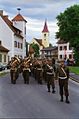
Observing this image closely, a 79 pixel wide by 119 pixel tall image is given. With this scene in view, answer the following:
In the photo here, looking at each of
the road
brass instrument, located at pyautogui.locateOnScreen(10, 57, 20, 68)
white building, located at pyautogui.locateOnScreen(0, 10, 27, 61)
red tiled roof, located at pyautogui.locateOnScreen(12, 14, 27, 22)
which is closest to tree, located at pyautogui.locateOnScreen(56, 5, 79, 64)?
white building, located at pyautogui.locateOnScreen(0, 10, 27, 61)

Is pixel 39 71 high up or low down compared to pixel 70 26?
down

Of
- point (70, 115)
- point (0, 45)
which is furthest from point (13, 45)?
point (70, 115)

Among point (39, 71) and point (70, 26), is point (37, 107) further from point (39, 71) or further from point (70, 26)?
point (70, 26)

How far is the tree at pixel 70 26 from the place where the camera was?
96.8m

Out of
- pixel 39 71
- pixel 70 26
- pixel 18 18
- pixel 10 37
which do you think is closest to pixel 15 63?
pixel 39 71

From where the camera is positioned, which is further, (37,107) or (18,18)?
(18,18)

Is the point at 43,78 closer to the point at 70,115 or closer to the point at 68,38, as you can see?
the point at 70,115

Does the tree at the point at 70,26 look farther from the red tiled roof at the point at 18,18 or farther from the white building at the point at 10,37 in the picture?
the red tiled roof at the point at 18,18

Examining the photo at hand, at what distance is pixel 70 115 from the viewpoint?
1572cm

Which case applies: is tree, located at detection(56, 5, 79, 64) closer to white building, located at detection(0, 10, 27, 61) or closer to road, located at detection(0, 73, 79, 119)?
white building, located at detection(0, 10, 27, 61)

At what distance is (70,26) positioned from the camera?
9694 cm

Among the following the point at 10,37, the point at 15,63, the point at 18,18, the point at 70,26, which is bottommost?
the point at 15,63

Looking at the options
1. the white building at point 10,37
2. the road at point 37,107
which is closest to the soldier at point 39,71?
the road at point 37,107

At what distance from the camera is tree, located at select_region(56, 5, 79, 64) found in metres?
96.8
